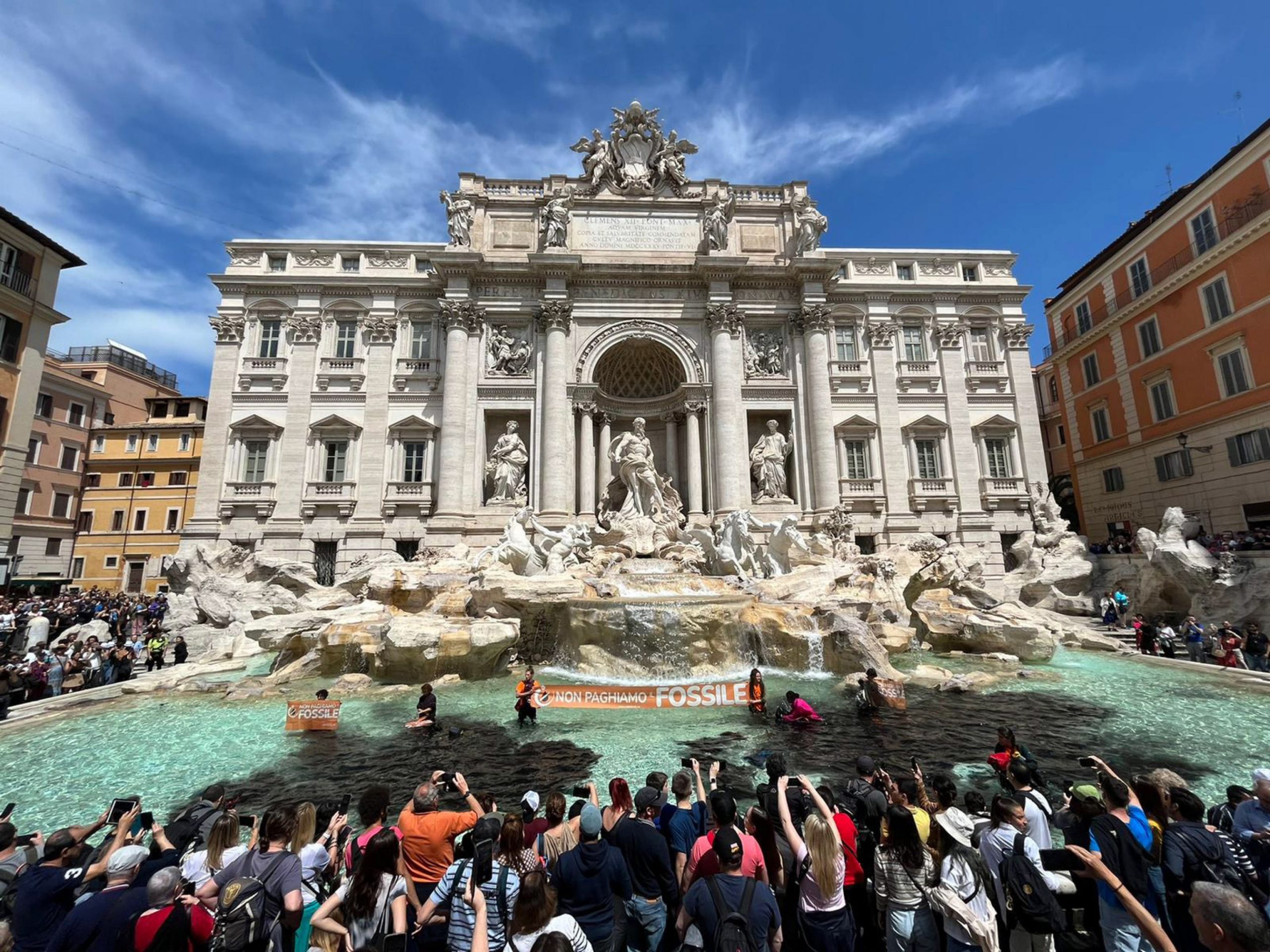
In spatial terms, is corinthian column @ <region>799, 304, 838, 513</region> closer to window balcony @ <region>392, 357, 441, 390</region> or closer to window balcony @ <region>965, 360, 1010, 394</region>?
window balcony @ <region>965, 360, 1010, 394</region>

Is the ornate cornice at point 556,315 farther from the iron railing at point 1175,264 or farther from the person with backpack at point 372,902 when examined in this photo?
the iron railing at point 1175,264

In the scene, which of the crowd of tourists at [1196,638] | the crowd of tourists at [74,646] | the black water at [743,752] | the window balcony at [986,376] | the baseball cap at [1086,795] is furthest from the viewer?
the window balcony at [986,376]

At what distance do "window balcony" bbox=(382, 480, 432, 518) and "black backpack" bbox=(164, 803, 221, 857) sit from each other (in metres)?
19.3

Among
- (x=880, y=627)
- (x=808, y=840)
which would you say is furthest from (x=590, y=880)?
(x=880, y=627)

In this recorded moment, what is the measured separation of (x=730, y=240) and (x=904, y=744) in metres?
22.9

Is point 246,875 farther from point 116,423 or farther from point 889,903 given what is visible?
point 116,423

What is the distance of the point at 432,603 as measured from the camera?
50.4ft

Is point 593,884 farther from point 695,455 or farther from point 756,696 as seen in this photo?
point 695,455

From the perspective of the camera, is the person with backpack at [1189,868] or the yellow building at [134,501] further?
the yellow building at [134,501]

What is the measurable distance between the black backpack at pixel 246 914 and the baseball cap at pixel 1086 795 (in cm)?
524

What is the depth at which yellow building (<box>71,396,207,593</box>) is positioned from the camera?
3131cm

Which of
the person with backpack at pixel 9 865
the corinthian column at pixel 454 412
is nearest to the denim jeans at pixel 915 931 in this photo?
the person with backpack at pixel 9 865

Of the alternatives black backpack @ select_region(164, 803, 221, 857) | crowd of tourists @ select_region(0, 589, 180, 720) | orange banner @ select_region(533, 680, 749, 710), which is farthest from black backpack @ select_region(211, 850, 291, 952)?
crowd of tourists @ select_region(0, 589, 180, 720)

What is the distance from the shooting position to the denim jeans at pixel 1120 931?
304 centimetres
